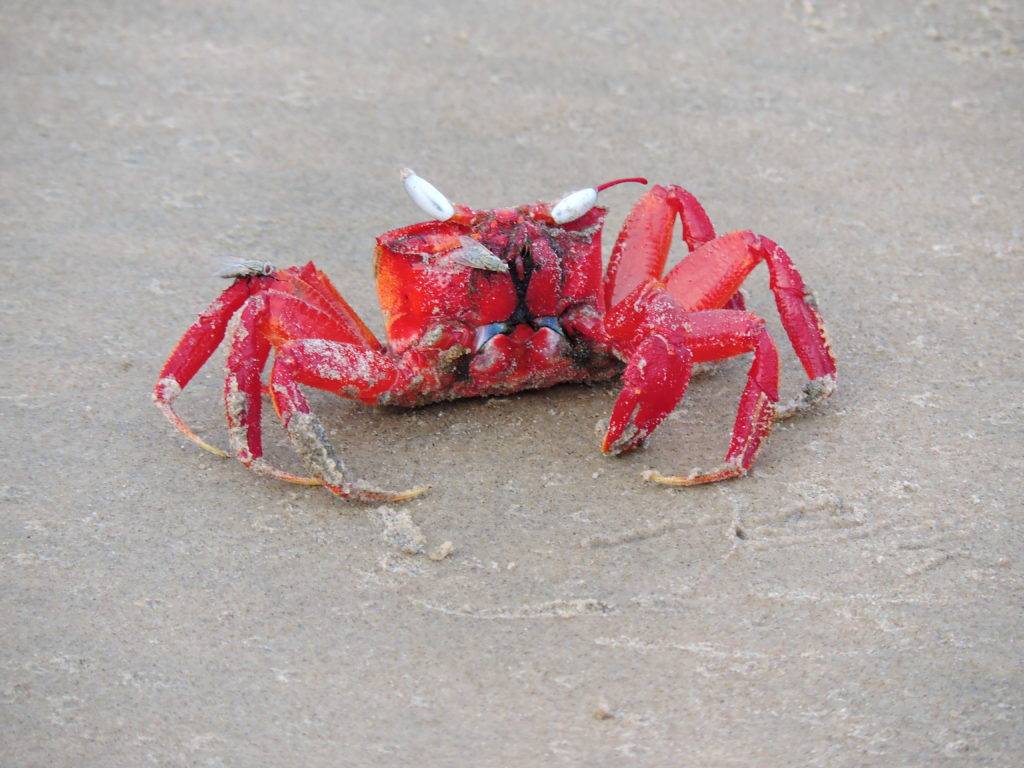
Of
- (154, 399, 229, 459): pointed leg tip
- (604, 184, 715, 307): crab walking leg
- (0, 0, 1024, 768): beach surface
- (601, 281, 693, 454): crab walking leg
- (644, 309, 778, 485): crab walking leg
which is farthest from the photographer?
(604, 184, 715, 307): crab walking leg

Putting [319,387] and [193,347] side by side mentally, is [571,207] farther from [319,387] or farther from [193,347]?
[193,347]

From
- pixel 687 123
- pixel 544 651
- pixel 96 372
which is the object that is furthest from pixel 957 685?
pixel 687 123

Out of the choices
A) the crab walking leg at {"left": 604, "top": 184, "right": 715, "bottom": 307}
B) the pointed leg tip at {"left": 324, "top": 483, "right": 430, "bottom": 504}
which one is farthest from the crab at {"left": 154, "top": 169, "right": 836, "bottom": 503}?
the crab walking leg at {"left": 604, "top": 184, "right": 715, "bottom": 307}

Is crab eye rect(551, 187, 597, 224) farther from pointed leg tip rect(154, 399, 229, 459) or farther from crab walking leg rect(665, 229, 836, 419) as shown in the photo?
pointed leg tip rect(154, 399, 229, 459)

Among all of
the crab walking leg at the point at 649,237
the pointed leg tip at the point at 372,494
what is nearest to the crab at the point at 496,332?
the pointed leg tip at the point at 372,494

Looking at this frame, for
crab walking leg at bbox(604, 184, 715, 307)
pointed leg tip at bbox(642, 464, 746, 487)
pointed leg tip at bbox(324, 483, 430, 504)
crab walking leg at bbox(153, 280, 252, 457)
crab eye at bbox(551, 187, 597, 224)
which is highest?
crab eye at bbox(551, 187, 597, 224)
